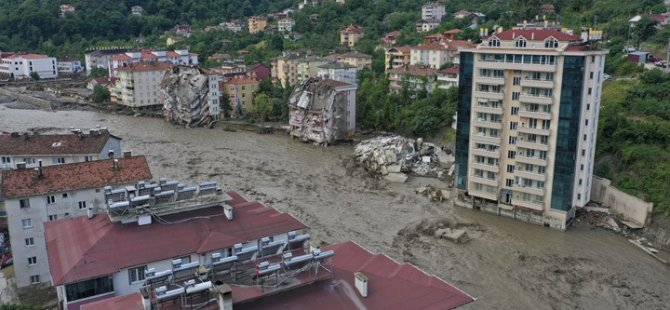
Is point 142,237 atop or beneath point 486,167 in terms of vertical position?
atop

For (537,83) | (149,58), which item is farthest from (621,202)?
(149,58)

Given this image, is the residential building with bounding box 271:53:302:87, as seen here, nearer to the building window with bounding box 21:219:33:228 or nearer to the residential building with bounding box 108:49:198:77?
the residential building with bounding box 108:49:198:77

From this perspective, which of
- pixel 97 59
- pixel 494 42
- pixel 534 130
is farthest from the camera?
pixel 97 59

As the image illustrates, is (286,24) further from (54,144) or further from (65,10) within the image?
(54,144)

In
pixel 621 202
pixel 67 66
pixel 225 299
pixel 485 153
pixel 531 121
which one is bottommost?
pixel 621 202

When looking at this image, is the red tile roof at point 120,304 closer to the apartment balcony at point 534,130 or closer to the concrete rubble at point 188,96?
the apartment balcony at point 534,130

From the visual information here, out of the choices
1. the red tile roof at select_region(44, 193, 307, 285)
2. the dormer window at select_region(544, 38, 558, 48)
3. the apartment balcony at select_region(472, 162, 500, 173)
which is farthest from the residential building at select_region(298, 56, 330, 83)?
the red tile roof at select_region(44, 193, 307, 285)
